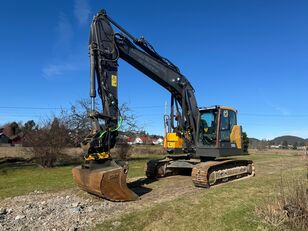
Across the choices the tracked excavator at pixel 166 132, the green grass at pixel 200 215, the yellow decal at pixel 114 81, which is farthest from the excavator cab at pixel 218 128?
the yellow decal at pixel 114 81

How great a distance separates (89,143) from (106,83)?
1.88 metres

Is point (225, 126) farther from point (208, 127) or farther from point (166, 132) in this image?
point (166, 132)

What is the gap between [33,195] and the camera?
10273mm

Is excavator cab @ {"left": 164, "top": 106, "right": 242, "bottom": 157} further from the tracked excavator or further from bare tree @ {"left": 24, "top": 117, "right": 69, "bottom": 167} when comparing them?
bare tree @ {"left": 24, "top": 117, "right": 69, "bottom": 167}

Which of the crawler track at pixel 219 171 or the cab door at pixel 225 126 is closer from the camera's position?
the crawler track at pixel 219 171

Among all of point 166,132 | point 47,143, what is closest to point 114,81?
point 166,132

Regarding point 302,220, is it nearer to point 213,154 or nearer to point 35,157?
point 213,154

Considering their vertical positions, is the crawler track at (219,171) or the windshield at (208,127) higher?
the windshield at (208,127)

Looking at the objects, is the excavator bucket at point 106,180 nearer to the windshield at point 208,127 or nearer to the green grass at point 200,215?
the green grass at point 200,215

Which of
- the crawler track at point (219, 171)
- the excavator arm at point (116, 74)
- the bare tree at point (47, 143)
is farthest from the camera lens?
the bare tree at point (47, 143)

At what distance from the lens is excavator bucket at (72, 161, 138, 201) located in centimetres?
823

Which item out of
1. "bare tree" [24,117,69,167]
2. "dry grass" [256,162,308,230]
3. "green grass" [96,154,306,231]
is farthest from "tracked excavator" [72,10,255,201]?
"bare tree" [24,117,69,167]

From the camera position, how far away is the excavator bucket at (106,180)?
823cm

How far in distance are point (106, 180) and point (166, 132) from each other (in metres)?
5.37
